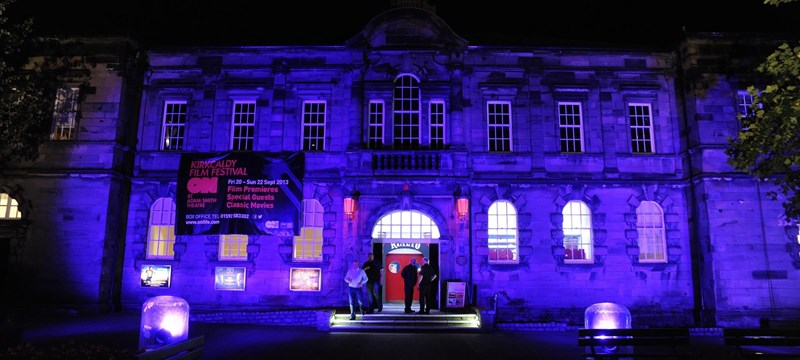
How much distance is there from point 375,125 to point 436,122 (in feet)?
7.45

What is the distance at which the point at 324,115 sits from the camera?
19.4 m

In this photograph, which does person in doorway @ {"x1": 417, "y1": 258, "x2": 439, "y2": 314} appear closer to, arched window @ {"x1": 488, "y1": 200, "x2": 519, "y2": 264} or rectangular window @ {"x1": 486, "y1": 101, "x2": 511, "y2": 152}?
arched window @ {"x1": 488, "y1": 200, "x2": 519, "y2": 264}

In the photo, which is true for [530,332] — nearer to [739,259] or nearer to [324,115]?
[739,259]

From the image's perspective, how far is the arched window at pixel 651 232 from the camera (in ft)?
61.5

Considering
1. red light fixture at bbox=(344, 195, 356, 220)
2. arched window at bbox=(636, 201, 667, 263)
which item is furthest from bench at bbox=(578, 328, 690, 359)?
red light fixture at bbox=(344, 195, 356, 220)

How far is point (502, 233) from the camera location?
18656 mm

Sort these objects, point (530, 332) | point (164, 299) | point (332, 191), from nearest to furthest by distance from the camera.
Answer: point (164, 299), point (530, 332), point (332, 191)

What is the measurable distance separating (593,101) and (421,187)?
7.44 meters

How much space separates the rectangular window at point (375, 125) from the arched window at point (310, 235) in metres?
3.01

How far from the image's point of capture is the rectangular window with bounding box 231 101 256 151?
19.4 m

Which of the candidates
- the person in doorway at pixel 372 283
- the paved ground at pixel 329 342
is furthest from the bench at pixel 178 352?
the person in doorway at pixel 372 283

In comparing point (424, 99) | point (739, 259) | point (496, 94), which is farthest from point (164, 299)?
point (739, 259)

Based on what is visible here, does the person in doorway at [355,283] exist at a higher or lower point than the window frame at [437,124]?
lower

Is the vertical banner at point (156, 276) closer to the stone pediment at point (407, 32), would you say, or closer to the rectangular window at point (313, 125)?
the rectangular window at point (313, 125)
